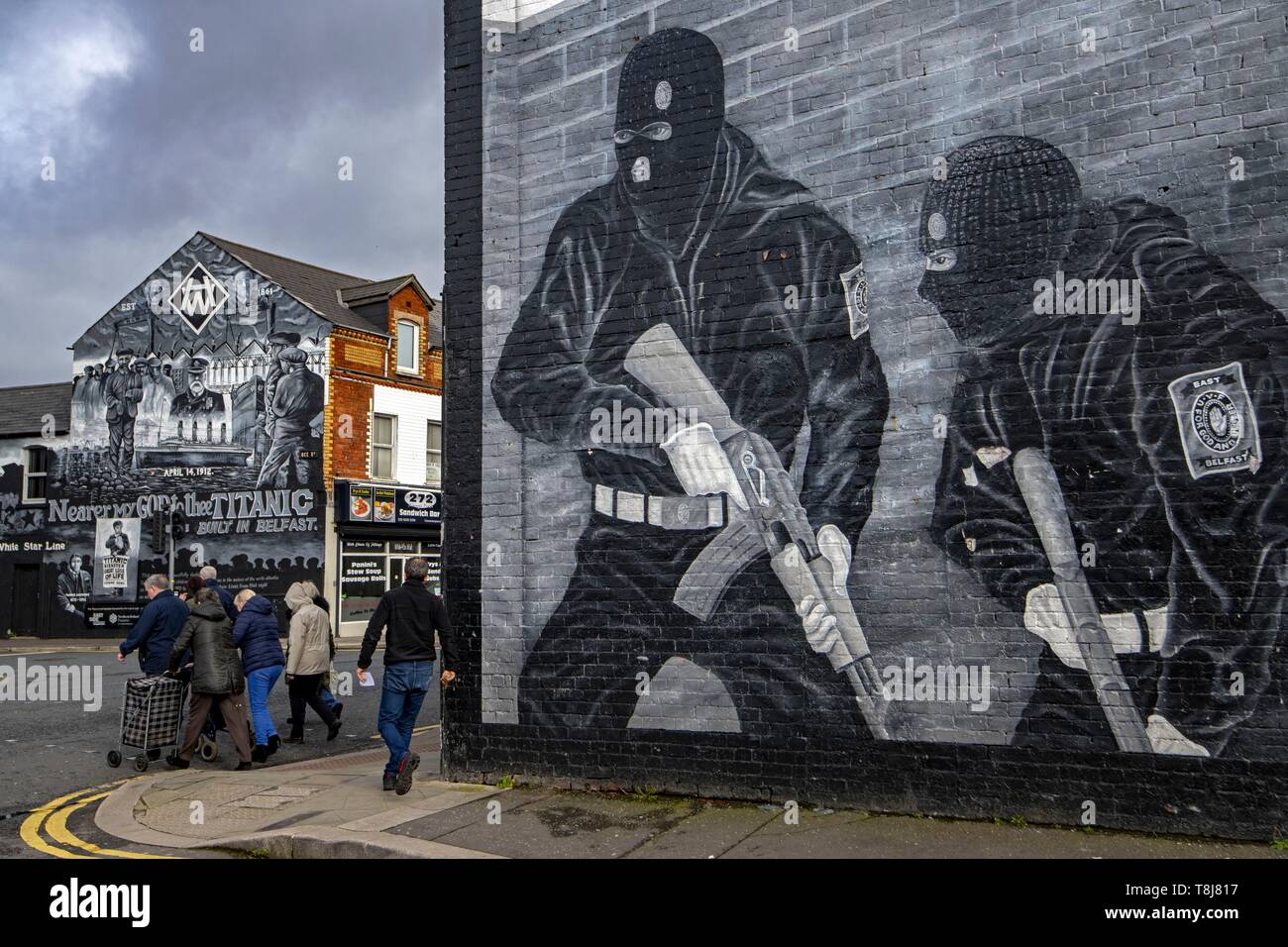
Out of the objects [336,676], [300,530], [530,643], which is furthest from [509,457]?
[300,530]

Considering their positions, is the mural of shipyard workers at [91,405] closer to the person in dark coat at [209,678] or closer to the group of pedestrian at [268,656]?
the group of pedestrian at [268,656]

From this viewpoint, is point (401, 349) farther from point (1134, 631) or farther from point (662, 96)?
point (1134, 631)

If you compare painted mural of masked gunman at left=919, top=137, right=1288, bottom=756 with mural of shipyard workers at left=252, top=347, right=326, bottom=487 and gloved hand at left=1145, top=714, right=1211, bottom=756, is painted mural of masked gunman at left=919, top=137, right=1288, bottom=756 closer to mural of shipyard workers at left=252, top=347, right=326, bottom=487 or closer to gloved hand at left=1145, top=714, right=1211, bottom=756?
gloved hand at left=1145, top=714, right=1211, bottom=756

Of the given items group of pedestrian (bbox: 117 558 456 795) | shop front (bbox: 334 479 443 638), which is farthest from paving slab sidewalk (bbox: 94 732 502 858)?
shop front (bbox: 334 479 443 638)

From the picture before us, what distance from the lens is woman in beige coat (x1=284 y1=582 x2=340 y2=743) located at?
11398 millimetres

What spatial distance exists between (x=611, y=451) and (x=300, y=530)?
21911mm

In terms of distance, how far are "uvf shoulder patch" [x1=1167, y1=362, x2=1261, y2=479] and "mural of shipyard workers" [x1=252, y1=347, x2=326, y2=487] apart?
24.7 m

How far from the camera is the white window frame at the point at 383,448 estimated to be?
29.9 metres

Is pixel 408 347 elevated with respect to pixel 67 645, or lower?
elevated

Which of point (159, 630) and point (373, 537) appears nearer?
point (159, 630)

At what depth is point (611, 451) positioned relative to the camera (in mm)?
8367

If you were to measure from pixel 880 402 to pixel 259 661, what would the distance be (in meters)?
6.64

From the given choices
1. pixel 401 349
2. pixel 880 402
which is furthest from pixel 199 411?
pixel 880 402

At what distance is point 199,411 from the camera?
29.5 metres
